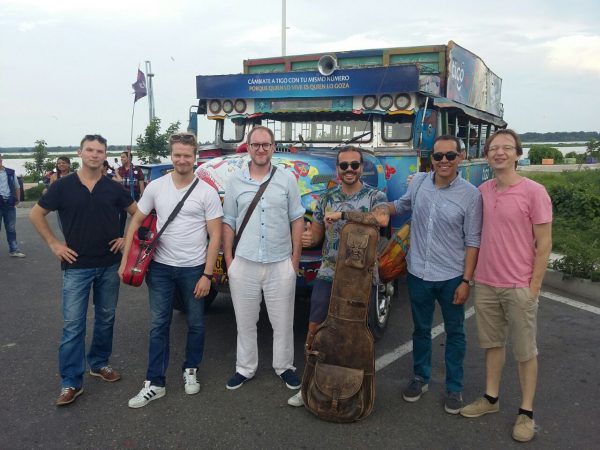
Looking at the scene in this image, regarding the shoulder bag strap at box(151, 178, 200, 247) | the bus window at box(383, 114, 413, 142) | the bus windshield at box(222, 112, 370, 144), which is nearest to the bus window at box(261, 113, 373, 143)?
the bus windshield at box(222, 112, 370, 144)

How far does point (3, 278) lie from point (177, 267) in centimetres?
471

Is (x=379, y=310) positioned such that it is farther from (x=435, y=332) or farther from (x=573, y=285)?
(x=573, y=285)

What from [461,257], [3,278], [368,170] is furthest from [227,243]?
[3,278]

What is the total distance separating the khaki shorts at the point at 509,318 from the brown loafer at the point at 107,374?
2702 mm

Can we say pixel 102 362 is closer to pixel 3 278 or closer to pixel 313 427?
pixel 313 427

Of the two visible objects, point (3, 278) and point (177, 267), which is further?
point (3, 278)

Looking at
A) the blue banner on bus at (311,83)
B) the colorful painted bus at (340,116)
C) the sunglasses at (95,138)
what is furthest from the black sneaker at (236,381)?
the blue banner on bus at (311,83)

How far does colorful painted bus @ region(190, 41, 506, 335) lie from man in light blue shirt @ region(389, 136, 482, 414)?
35.1 inches

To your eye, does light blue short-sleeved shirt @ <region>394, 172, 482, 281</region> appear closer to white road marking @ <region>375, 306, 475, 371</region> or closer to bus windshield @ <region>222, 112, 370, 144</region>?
white road marking @ <region>375, 306, 475, 371</region>

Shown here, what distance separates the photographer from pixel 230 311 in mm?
5445

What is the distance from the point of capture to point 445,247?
331 centimetres

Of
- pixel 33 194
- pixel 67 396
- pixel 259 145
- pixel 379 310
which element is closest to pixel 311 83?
pixel 259 145

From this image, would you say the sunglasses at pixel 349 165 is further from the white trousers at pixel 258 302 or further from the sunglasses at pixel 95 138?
the sunglasses at pixel 95 138

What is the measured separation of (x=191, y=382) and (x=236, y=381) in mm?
331
